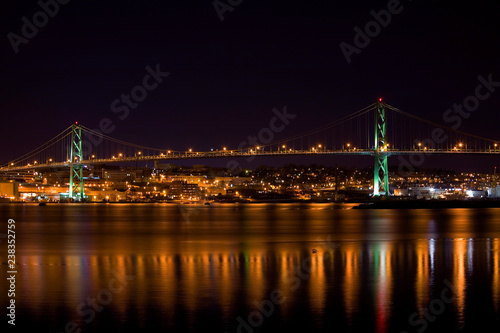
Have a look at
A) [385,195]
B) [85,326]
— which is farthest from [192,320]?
[385,195]

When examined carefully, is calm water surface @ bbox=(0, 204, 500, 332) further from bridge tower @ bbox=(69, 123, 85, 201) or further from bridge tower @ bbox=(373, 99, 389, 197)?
bridge tower @ bbox=(69, 123, 85, 201)

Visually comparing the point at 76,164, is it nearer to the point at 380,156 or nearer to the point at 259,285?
the point at 380,156

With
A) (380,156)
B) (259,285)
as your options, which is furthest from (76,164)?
(259,285)

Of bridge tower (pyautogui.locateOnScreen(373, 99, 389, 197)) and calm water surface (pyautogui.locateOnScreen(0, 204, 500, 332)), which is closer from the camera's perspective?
calm water surface (pyautogui.locateOnScreen(0, 204, 500, 332))

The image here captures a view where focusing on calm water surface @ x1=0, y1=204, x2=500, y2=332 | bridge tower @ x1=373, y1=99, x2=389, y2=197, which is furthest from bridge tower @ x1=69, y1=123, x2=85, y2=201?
calm water surface @ x1=0, y1=204, x2=500, y2=332

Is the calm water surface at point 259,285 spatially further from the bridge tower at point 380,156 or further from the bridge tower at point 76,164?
the bridge tower at point 76,164

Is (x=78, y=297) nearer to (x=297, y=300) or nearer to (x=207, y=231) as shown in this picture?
(x=297, y=300)

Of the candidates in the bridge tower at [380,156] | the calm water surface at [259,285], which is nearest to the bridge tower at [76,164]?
the bridge tower at [380,156]
